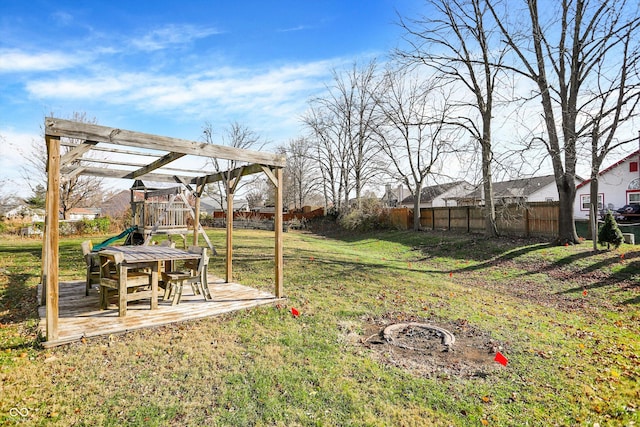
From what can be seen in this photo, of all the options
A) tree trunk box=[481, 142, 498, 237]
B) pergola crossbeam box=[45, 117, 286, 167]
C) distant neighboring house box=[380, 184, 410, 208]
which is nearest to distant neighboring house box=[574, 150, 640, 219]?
tree trunk box=[481, 142, 498, 237]

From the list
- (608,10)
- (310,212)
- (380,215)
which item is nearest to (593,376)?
(608,10)

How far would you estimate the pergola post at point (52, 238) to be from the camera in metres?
3.89

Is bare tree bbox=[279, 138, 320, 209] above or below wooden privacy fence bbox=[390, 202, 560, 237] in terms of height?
above

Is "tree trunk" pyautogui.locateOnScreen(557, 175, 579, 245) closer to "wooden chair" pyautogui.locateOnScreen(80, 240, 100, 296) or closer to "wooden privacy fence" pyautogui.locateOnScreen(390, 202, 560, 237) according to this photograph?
"wooden privacy fence" pyautogui.locateOnScreen(390, 202, 560, 237)

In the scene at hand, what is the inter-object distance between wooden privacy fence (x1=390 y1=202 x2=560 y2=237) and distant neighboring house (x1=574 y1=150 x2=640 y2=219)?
10.8m

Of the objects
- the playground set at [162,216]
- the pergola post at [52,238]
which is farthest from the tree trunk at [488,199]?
the pergola post at [52,238]

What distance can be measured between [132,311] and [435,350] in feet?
15.3

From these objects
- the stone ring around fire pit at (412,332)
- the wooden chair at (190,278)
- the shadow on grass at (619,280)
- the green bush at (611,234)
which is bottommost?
the stone ring around fire pit at (412,332)

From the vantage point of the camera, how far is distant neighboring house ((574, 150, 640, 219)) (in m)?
22.4

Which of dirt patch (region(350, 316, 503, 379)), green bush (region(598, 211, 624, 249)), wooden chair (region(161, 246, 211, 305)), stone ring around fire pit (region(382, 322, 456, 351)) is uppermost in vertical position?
green bush (region(598, 211, 624, 249))

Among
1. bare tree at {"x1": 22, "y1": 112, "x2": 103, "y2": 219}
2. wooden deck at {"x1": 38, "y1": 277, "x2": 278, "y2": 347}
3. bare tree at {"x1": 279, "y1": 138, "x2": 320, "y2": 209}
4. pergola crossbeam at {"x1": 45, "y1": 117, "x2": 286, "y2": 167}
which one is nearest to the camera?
pergola crossbeam at {"x1": 45, "y1": 117, "x2": 286, "y2": 167}

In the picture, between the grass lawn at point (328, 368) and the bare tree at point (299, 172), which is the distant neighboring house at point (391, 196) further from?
the grass lawn at point (328, 368)

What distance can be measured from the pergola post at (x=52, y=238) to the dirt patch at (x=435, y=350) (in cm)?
392

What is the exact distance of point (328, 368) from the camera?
12.5 ft
